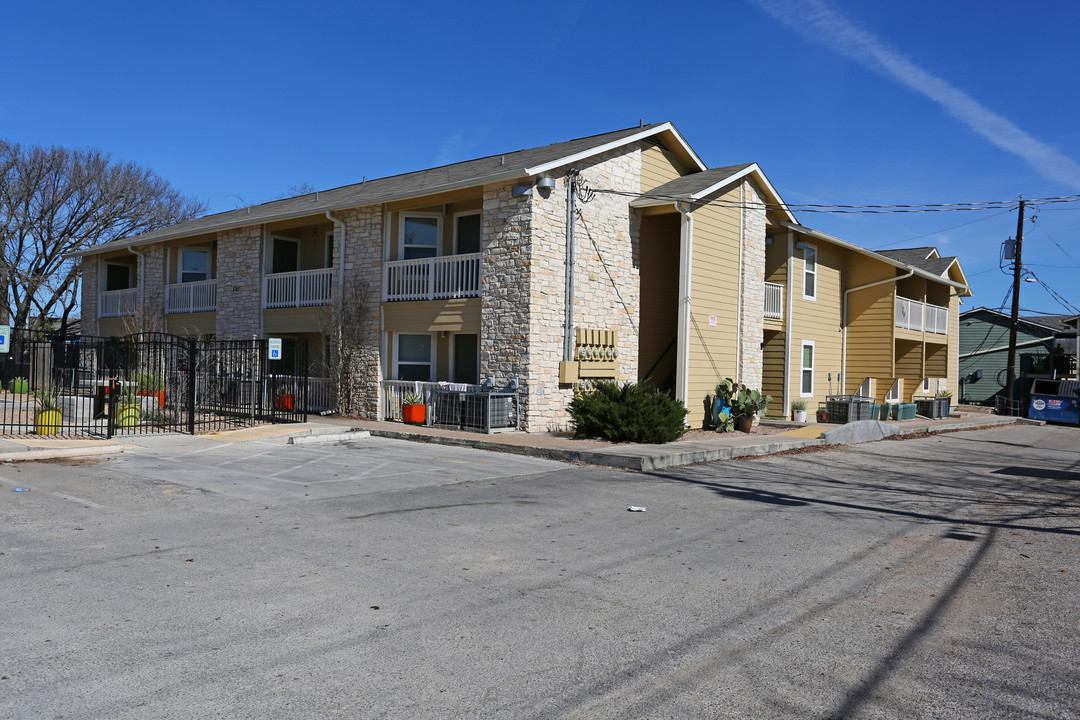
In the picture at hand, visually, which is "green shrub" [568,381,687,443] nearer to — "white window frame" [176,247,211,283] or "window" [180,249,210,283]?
"white window frame" [176,247,211,283]

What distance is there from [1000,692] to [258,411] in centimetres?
1738

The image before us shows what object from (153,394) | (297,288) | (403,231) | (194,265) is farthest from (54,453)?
(194,265)

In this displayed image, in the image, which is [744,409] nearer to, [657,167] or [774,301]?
[774,301]

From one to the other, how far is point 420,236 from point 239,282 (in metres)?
6.86

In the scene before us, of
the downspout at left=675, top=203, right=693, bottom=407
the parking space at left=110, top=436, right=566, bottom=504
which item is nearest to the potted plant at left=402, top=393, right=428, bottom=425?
the parking space at left=110, top=436, right=566, bottom=504

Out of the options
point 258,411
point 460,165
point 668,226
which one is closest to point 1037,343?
point 668,226

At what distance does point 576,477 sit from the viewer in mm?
11734

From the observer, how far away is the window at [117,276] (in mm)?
30156

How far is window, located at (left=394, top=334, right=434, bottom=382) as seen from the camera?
19.1m

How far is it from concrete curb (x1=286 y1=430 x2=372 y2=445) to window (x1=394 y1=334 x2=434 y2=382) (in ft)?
10.3

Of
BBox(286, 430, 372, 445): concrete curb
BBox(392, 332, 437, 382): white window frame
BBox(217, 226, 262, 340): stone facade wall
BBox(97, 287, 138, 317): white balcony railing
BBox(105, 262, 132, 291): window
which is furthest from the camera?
BBox(105, 262, 132, 291): window

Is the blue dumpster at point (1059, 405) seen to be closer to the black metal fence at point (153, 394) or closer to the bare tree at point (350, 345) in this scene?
the bare tree at point (350, 345)

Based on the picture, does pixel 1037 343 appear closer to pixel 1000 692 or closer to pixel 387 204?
pixel 387 204

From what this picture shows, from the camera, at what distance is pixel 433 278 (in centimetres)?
1808
